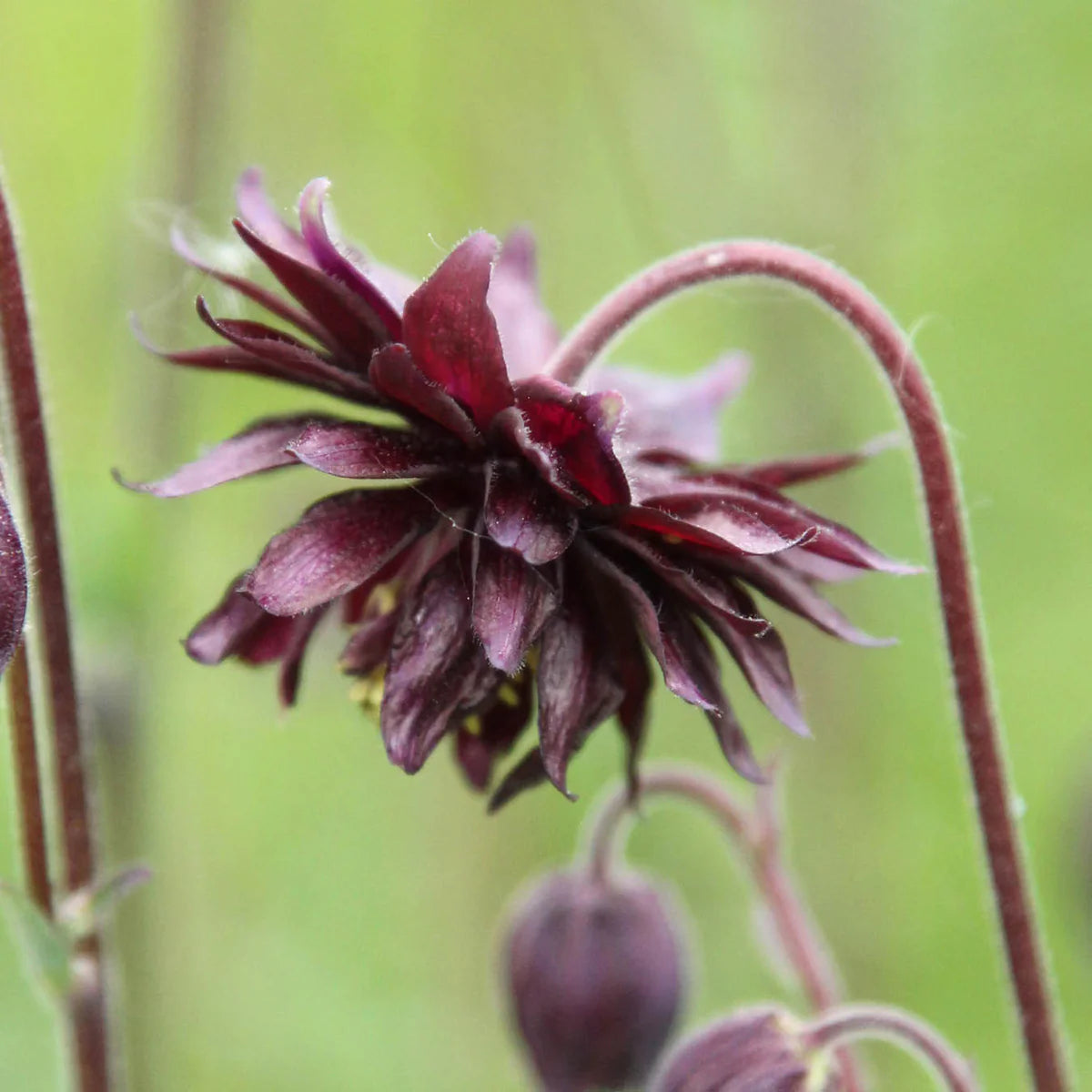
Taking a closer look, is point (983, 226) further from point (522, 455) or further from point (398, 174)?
point (522, 455)

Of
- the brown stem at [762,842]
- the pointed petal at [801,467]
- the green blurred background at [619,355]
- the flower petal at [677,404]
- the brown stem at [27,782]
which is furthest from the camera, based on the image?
the green blurred background at [619,355]

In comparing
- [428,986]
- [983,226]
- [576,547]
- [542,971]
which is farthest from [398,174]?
[576,547]

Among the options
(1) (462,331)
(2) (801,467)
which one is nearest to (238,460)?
(1) (462,331)

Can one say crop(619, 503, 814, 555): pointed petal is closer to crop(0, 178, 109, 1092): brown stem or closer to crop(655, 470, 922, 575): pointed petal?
crop(655, 470, 922, 575): pointed petal

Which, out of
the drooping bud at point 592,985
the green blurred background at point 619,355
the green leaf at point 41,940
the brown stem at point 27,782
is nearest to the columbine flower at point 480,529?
the brown stem at point 27,782

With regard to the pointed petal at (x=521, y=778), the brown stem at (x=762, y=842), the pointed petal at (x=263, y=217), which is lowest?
the brown stem at (x=762, y=842)

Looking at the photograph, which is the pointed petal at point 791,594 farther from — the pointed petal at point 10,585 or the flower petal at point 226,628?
the pointed petal at point 10,585
